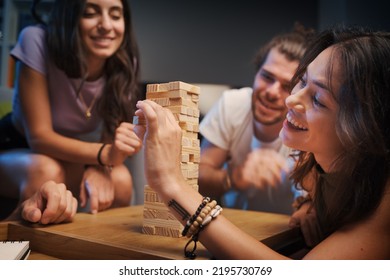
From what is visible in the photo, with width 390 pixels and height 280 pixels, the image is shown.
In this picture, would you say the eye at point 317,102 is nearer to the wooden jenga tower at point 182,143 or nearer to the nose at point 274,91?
the wooden jenga tower at point 182,143

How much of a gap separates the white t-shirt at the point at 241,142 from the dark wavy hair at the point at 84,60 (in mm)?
345

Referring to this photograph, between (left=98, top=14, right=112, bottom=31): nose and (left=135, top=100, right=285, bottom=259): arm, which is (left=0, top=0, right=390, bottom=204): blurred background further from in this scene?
(left=135, top=100, right=285, bottom=259): arm

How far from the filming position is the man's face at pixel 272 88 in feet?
4.49

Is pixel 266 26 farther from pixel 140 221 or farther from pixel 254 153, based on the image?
pixel 140 221

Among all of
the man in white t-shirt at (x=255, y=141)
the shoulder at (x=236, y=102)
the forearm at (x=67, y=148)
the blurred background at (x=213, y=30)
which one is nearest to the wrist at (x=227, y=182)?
the man in white t-shirt at (x=255, y=141)

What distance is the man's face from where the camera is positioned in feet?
4.49

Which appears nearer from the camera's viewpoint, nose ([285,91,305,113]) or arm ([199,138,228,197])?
nose ([285,91,305,113])

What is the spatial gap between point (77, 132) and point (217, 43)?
565 mm

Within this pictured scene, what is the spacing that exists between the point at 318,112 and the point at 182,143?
10.7 inches

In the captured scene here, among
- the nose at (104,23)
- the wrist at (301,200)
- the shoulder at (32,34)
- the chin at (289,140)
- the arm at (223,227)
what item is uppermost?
the nose at (104,23)

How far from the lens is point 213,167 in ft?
4.68

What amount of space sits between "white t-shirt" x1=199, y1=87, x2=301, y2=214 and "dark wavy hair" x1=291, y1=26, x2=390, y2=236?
0.67 m

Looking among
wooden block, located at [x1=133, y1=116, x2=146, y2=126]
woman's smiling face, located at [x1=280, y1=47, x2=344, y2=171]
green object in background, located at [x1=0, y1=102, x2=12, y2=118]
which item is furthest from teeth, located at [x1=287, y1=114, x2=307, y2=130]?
green object in background, located at [x1=0, y1=102, x2=12, y2=118]

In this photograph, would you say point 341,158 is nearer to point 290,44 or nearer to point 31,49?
point 290,44
